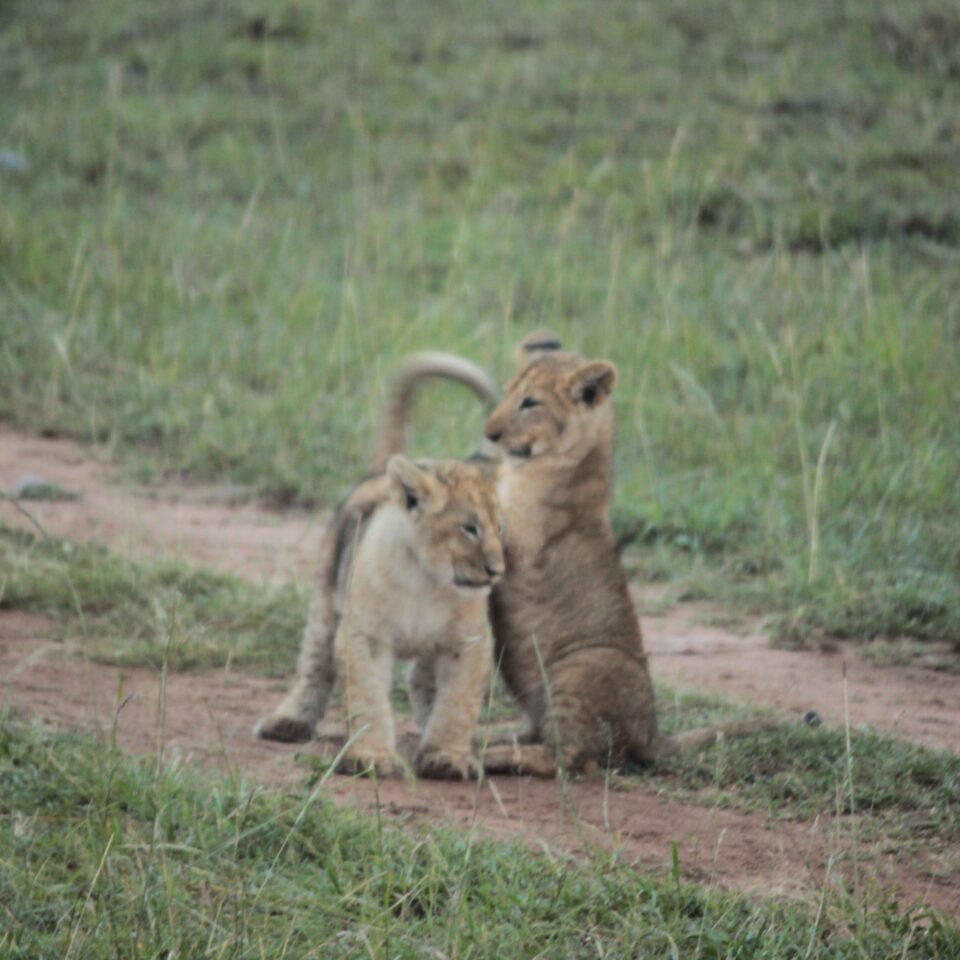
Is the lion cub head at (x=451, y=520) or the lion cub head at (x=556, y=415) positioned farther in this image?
the lion cub head at (x=556, y=415)

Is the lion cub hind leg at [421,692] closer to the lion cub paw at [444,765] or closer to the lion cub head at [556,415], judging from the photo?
the lion cub paw at [444,765]

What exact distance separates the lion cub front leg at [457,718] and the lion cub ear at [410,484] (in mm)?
414

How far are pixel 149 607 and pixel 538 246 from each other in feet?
17.4

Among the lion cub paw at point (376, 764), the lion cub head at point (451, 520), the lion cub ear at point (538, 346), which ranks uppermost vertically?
the lion cub ear at point (538, 346)

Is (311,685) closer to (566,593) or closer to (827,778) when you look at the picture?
(566,593)

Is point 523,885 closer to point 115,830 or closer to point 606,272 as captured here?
point 115,830

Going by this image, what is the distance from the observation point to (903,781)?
15.2 ft

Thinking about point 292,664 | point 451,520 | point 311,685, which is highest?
point 451,520

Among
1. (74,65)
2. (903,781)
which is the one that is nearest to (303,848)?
(903,781)

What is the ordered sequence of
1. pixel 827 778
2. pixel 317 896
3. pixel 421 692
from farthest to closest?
pixel 421 692
pixel 827 778
pixel 317 896

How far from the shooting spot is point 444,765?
4809 millimetres

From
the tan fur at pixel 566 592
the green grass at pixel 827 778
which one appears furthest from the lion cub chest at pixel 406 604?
the green grass at pixel 827 778

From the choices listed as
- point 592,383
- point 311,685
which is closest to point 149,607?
point 311,685

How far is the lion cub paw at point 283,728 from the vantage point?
16.7ft
